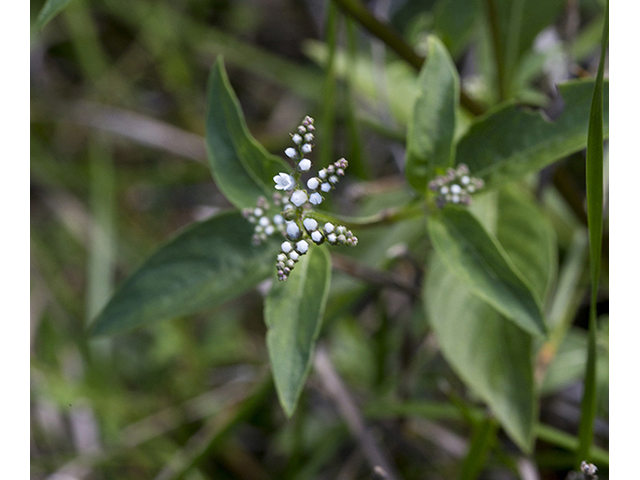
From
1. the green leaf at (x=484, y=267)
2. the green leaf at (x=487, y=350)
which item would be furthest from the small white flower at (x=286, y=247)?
the green leaf at (x=487, y=350)

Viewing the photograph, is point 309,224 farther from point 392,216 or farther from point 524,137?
point 524,137

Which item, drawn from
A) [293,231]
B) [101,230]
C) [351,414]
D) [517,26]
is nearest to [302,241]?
[293,231]

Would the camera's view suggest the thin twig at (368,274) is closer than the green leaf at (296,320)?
No

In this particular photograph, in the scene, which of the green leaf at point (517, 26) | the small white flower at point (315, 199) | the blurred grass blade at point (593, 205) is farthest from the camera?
the green leaf at point (517, 26)

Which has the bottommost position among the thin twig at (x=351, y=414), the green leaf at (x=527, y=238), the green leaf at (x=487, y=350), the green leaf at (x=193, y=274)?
the thin twig at (x=351, y=414)

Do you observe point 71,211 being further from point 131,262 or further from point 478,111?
point 478,111

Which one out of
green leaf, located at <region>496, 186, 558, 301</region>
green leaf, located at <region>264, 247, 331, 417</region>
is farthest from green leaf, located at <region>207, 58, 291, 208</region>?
green leaf, located at <region>496, 186, 558, 301</region>

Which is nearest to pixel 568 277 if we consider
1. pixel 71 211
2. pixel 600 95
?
pixel 600 95

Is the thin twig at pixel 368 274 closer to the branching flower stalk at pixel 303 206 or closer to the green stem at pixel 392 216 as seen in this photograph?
the green stem at pixel 392 216
